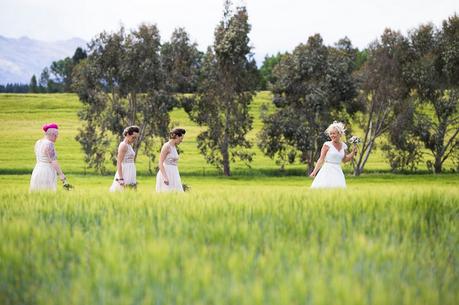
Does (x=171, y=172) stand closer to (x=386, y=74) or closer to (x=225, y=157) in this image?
(x=225, y=157)

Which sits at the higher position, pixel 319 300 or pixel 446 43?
pixel 446 43

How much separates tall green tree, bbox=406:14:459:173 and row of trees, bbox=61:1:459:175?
0.09 metres

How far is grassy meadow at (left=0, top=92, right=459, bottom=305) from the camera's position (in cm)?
411

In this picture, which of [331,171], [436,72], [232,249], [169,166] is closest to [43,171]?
[169,166]

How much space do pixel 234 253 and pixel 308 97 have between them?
4819cm

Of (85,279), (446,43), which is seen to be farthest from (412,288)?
(446,43)

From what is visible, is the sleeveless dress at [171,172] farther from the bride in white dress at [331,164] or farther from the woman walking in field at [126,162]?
the bride in white dress at [331,164]

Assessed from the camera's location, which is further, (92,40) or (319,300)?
(92,40)

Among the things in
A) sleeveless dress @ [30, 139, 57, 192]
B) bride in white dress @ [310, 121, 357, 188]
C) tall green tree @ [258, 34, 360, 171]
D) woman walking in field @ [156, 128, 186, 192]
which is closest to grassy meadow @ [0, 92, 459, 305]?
woman walking in field @ [156, 128, 186, 192]

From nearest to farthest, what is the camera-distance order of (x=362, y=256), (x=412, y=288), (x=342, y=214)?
(x=412, y=288)
(x=362, y=256)
(x=342, y=214)

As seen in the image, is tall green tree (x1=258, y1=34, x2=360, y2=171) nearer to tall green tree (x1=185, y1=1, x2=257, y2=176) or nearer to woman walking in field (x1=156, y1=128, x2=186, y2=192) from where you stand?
tall green tree (x1=185, y1=1, x2=257, y2=176)

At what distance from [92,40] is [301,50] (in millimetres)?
18669

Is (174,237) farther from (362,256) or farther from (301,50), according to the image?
(301,50)

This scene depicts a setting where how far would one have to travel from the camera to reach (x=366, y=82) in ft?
181
